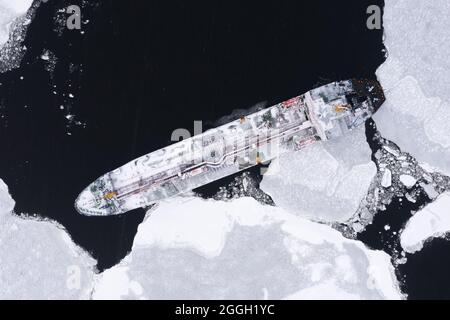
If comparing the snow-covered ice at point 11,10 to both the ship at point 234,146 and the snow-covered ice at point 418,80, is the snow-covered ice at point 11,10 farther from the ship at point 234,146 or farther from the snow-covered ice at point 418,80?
the snow-covered ice at point 418,80

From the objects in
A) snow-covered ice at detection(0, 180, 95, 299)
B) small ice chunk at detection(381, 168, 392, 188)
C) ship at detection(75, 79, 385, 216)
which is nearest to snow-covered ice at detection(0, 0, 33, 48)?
snow-covered ice at detection(0, 180, 95, 299)

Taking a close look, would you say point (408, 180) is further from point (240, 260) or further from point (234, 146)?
point (240, 260)

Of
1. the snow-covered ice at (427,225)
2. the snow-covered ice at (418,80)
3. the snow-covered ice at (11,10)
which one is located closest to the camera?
the snow-covered ice at (418,80)

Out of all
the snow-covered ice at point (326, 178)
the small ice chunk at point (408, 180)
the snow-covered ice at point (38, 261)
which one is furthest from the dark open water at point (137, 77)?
the small ice chunk at point (408, 180)

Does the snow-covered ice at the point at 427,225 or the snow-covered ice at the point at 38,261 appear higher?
the snow-covered ice at the point at 38,261

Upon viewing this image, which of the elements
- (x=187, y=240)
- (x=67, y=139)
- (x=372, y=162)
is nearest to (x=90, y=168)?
(x=67, y=139)

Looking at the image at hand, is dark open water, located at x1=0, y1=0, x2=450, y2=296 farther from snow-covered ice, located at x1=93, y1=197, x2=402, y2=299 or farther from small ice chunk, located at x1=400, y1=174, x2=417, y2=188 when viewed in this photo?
small ice chunk, located at x1=400, y1=174, x2=417, y2=188

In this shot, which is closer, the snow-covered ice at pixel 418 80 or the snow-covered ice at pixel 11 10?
the snow-covered ice at pixel 418 80
